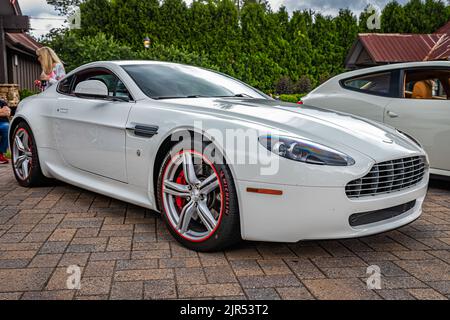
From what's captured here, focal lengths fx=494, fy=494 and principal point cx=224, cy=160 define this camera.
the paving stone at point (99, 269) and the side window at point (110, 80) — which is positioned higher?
the side window at point (110, 80)

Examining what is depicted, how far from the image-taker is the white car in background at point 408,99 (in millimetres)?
5188

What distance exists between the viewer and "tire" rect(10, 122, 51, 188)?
5047mm

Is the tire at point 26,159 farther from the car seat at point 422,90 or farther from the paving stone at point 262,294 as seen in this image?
the car seat at point 422,90

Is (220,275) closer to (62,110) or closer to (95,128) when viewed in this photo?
(95,128)

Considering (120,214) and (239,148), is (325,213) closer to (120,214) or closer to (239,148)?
(239,148)

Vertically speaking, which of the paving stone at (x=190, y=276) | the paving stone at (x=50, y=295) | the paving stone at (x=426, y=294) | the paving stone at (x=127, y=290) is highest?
the paving stone at (x=50, y=295)

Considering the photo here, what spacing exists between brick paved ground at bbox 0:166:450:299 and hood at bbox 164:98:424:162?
69 centimetres

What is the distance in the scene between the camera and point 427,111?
5266 millimetres

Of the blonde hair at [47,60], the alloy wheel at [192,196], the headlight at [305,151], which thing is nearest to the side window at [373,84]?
the headlight at [305,151]

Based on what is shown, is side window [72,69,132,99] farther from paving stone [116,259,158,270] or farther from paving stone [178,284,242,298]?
paving stone [178,284,242,298]

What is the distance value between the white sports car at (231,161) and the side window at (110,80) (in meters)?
0.02

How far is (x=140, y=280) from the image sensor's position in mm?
2791

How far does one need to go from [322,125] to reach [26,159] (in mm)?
3393

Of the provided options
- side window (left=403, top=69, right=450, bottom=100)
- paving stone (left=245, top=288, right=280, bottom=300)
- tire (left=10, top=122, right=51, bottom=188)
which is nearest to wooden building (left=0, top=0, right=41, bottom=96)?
tire (left=10, top=122, right=51, bottom=188)
